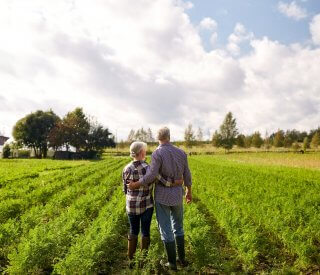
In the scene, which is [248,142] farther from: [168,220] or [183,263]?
[168,220]

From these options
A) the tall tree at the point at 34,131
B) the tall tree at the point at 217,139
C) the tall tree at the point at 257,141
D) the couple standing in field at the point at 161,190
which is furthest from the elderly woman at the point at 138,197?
the tall tree at the point at 257,141

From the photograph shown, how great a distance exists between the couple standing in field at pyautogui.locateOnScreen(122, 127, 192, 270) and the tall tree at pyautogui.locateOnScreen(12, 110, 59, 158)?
205 feet

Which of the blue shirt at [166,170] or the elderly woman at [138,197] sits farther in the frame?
the elderly woman at [138,197]

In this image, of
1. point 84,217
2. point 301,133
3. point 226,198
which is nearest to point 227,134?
point 226,198

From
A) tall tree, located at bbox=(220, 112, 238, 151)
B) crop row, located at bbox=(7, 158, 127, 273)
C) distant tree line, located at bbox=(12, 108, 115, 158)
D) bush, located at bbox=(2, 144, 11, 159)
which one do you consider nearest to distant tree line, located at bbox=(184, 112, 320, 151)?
tall tree, located at bbox=(220, 112, 238, 151)

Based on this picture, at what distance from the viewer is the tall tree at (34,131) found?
211 feet

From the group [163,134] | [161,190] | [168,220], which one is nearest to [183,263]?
[168,220]

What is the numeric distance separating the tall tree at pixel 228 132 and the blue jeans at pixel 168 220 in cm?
7017

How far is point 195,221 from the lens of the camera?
7.74 m

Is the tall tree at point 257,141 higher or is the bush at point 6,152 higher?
the tall tree at point 257,141

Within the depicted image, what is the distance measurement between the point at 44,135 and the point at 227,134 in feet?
127

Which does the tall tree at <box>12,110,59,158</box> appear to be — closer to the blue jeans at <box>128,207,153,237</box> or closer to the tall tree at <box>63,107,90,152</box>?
the tall tree at <box>63,107,90,152</box>

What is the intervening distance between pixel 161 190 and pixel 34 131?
2517 inches

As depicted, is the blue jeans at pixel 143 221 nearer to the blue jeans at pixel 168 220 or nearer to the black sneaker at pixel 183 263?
the blue jeans at pixel 168 220
